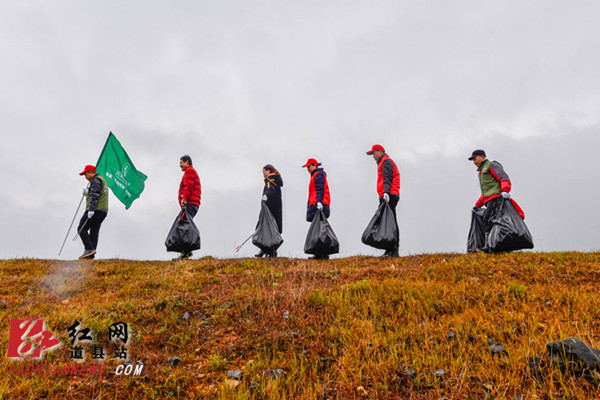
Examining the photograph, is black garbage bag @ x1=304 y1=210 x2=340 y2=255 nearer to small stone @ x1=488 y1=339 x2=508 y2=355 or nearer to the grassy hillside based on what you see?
the grassy hillside

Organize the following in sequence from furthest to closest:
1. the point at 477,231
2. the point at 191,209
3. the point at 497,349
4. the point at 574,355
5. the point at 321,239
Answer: the point at 191,209, the point at 477,231, the point at 321,239, the point at 497,349, the point at 574,355

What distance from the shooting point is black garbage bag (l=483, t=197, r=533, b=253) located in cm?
804

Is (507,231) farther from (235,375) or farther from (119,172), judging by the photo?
(119,172)

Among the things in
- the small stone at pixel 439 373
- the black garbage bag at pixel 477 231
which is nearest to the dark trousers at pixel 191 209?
the black garbage bag at pixel 477 231

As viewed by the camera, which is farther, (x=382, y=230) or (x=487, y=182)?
(x=487, y=182)

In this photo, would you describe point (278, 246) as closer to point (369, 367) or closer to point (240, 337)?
point (240, 337)

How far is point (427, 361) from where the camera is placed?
3359 mm

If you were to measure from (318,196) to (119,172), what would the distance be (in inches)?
266

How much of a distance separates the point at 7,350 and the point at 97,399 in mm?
1784

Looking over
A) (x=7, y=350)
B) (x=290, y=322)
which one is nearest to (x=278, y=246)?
(x=290, y=322)

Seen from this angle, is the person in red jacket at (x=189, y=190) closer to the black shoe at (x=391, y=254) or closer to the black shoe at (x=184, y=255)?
the black shoe at (x=184, y=255)

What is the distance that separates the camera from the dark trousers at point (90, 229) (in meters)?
10.1

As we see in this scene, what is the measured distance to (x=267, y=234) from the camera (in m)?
9.65
